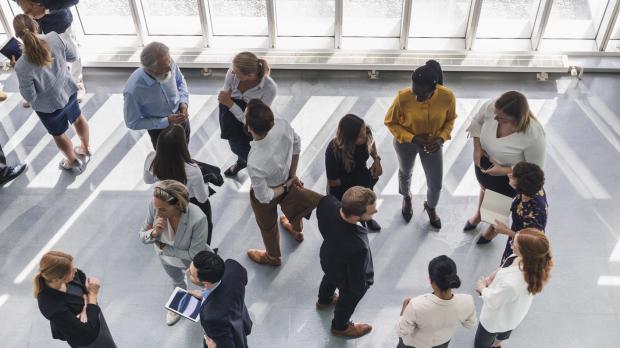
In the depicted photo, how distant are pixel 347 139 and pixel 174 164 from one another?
1227 mm

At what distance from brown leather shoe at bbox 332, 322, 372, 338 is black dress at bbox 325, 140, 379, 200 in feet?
3.34

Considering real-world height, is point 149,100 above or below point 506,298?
above

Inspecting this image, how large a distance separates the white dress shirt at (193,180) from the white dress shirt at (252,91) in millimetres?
834

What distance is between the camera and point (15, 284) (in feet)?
17.1

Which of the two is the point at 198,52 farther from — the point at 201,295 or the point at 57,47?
the point at 201,295

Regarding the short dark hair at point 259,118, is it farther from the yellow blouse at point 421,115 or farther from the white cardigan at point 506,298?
the white cardigan at point 506,298

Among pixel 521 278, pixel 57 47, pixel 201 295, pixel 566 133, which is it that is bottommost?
pixel 566 133

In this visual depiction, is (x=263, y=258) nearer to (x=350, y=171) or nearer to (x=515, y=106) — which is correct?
(x=350, y=171)

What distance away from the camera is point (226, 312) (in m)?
3.48

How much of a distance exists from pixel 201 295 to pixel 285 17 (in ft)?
14.1

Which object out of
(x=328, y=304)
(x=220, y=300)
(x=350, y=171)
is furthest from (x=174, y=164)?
(x=328, y=304)

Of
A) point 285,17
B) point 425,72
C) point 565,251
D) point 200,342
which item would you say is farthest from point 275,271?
point 285,17

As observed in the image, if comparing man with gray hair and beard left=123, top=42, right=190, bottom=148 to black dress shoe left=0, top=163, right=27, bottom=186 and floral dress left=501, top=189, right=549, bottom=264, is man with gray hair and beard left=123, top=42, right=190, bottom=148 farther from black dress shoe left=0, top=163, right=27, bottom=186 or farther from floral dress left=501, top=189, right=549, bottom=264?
floral dress left=501, top=189, right=549, bottom=264

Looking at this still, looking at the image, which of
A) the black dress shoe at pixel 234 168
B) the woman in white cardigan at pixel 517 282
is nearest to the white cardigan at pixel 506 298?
the woman in white cardigan at pixel 517 282
